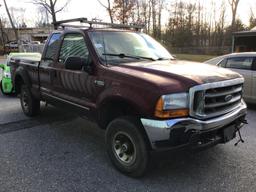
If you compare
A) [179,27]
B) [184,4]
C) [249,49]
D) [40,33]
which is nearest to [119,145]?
[249,49]

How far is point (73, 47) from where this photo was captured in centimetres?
467

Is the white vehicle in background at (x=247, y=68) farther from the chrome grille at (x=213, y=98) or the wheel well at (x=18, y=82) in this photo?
the wheel well at (x=18, y=82)

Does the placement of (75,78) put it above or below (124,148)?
above

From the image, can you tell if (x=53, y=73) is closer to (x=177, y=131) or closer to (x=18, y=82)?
(x=18, y=82)

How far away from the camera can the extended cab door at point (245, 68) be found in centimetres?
699

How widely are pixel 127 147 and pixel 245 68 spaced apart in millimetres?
4895

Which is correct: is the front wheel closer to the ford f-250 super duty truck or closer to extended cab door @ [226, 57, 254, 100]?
the ford f-250 super duty truck

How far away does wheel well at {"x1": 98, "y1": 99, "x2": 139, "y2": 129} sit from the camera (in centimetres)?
360

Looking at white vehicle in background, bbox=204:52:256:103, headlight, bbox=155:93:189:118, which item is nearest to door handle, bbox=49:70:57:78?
headlight, bbox=155:93:189:118

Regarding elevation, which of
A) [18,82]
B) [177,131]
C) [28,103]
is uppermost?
[18,82]

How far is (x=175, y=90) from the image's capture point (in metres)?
3.07

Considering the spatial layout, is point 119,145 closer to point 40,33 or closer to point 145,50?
point 145,50

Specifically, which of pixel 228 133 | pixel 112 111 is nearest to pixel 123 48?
pixel 112 111

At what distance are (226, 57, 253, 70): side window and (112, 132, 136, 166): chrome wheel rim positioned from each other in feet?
15.9
